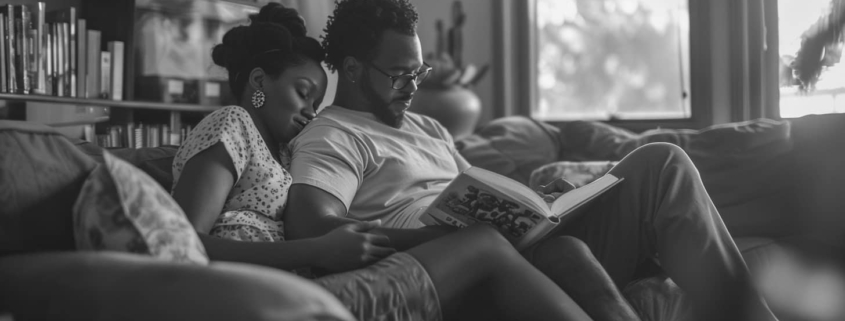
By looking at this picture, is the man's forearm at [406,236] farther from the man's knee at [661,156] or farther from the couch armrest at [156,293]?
the couch armrest at [156,293]


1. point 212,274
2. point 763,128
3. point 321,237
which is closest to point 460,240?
point 321,237

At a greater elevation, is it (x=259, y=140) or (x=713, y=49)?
(x=713, y=49)

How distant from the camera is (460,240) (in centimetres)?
124

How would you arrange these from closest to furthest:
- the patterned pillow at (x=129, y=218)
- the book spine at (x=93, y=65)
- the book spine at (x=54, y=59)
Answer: the patterned pillow at (x=129, y=218), the book spine at (x=54, y=59), the book spine at (x=93, y=65)

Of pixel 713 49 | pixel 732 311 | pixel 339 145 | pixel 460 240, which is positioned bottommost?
pixel 732 311

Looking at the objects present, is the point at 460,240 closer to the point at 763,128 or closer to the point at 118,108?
the point at 763,128

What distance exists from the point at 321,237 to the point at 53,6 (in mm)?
2059

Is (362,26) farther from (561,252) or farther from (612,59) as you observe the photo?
(612,59)

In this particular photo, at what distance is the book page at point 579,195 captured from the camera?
4.36ft

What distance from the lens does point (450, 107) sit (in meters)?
3.46

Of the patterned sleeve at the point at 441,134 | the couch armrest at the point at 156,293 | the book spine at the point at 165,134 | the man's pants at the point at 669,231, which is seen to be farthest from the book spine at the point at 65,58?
the couch armrest at the point at 156,293

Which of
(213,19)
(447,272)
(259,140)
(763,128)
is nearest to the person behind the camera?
(447,272)

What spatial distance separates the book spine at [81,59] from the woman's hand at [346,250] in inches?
69.7

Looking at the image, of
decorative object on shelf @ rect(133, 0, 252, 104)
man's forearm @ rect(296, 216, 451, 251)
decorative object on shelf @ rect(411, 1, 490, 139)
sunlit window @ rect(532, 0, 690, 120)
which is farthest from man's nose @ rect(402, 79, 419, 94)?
sunlit window @ rect(532, 0, 690, 120)
